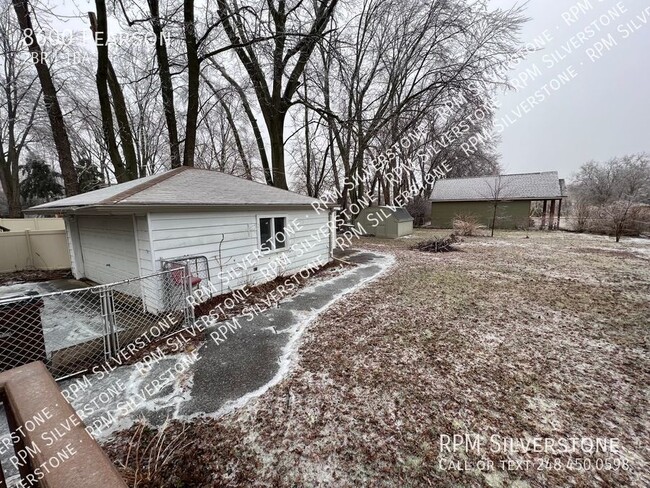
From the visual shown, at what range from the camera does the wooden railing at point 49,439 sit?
2.47 feet

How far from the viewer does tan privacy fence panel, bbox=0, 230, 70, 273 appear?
8344 millimetres

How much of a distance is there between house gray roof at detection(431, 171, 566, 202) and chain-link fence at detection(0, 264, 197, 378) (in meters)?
20.4

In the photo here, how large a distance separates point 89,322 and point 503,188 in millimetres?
24425

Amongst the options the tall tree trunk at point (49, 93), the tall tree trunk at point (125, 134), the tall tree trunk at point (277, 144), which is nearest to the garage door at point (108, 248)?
the tall tree trunk at point (125, 134)

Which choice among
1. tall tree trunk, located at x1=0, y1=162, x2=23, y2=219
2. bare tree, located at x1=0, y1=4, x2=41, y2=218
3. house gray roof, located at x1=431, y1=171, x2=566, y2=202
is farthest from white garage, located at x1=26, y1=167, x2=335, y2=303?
house gray roof, located at x1=431, y1=171, x2=566, y2=202

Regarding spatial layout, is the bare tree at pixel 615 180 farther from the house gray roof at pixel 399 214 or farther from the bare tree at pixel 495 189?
the house gray roof at pixel 399 214

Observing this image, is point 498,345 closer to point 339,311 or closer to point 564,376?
point 564,376

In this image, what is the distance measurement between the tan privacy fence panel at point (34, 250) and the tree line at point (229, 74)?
1940 millimetres

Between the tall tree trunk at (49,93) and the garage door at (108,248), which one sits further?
the tall tree trunk at (49,93)

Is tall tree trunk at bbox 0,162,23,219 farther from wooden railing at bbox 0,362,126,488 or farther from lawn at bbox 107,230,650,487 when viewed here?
wooden railing at bbox 0,362,126,488

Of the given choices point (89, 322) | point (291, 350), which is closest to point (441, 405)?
point (291, 350)

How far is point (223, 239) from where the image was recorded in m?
5.95

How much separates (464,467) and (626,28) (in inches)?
462

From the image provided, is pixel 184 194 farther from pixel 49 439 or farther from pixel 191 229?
pixel 49 439
